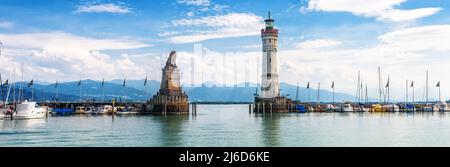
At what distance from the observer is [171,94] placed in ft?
333

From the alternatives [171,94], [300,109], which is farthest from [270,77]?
[171,94]

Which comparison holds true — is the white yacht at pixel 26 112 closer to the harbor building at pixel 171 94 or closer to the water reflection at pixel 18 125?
the water reflection at pixel 18 125

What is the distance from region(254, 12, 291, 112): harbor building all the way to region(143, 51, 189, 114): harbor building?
60.3 ft

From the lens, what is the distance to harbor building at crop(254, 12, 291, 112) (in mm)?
107812

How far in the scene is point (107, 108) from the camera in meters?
113

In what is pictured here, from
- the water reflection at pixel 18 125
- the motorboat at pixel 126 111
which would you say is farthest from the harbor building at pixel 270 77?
the water reflection at pixel 18 125

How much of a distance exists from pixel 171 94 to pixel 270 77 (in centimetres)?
2240

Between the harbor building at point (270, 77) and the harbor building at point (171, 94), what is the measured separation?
724 inches

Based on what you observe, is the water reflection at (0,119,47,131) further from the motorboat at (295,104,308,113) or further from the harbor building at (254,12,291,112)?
the motorboat at (295,104,308,113)

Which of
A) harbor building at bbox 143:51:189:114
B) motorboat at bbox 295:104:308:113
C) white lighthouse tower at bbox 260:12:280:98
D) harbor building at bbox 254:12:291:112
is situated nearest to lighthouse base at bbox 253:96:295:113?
harbor building at bbox 254:12:291:112

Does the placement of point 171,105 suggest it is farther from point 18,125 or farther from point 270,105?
point 18,125

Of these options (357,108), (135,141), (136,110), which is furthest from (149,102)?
(135,141)
